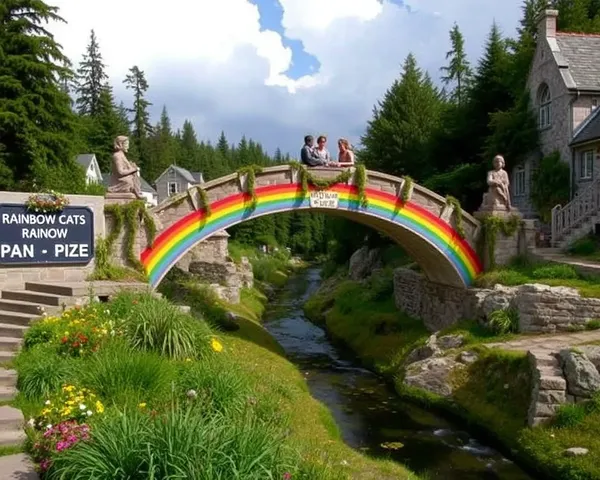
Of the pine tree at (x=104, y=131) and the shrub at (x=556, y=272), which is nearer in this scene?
the shrub at (x=556, y=272)

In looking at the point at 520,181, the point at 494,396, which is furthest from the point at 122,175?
the point at 520,181

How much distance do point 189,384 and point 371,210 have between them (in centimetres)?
1131

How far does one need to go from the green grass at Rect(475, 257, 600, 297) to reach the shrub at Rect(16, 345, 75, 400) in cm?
1250

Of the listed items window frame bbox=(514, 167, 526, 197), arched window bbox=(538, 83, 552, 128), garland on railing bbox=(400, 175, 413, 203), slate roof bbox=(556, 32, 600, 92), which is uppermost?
slate roof bbox=(556, 32, 600, 92)

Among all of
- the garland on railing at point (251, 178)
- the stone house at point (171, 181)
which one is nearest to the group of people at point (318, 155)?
the garland on railing at point (251, 178)

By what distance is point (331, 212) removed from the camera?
1869 centimetres

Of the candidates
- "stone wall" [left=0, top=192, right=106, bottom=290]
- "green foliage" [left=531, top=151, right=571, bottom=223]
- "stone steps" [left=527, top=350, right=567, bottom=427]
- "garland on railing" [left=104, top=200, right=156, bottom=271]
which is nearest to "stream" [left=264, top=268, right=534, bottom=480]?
"stone steps" [left=527, top=350, right=567, bottom=427]

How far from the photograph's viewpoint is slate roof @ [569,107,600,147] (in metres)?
22.4

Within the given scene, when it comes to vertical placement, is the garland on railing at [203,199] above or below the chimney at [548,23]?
below

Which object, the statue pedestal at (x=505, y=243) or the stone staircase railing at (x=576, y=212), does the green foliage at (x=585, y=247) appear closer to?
the stone staircase railing at (x=576, y=212)

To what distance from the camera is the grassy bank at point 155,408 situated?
510cm

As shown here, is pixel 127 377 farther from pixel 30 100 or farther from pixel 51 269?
pixel 30 100

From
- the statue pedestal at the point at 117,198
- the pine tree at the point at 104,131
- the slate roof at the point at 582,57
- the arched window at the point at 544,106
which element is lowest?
the statue pedestal at the point at 117,198

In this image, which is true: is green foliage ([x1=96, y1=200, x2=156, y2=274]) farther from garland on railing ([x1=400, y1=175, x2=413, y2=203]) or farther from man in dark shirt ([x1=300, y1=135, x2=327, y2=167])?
garland on railing ([x1=400, y1=175, x2=413, y2=203])
